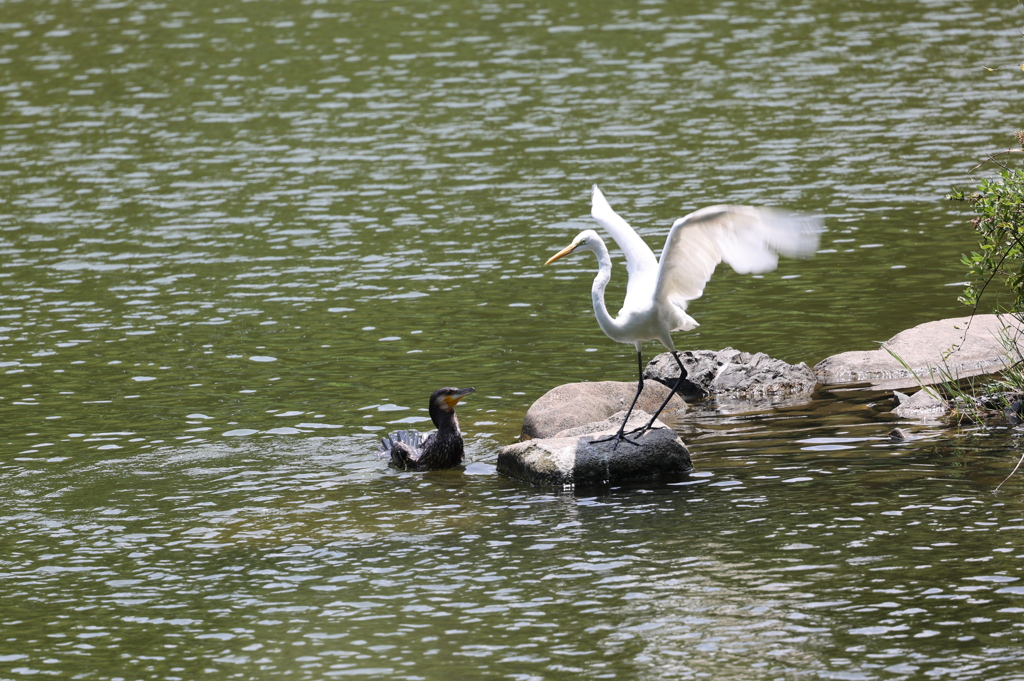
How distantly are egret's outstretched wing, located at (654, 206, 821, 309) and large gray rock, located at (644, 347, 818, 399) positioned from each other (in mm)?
2668

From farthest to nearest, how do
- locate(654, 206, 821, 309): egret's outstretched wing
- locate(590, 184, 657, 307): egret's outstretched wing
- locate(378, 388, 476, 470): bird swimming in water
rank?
locate(378, 388, 476, 470): bird swimming in water
locate(590, 184, 657, 307): egret's outstretched wing
locate(654, 206, 821, 309): egret's outstretched wing

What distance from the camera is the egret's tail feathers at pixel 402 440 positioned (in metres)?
14.5

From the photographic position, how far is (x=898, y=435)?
14.1 m

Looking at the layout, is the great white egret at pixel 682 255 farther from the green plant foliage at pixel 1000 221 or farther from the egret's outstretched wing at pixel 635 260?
the green plant foliage at pixel 1000 221

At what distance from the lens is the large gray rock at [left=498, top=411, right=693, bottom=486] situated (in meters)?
13.6

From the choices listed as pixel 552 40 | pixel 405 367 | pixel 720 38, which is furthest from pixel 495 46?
pixel 405 367

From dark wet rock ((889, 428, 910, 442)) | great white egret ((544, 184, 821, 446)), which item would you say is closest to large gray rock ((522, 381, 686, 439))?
great white egret ((544, 184, 821, 446))

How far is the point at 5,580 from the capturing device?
1212 cm

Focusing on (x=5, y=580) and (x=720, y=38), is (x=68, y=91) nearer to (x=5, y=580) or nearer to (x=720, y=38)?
(x=720, y=38)

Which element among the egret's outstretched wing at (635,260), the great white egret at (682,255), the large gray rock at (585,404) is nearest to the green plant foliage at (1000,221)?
the great white egret at (682,255)

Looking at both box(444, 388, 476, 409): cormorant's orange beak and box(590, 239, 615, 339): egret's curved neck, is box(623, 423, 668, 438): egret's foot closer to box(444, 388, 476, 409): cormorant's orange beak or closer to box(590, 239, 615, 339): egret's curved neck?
box(590, 239, 615, 339): egret's curved neck

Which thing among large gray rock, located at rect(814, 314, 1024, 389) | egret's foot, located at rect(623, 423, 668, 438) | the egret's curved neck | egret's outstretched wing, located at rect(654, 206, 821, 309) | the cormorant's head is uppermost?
egret's outstretched wing, located at rect(654, 206, 821, 309)

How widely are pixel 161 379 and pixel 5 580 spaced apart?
6435 millimetres

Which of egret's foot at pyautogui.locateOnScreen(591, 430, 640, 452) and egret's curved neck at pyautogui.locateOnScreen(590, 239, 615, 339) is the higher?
egret's curved neck at pyautogui.locateOnScreen(590, 239, 615, 339)
